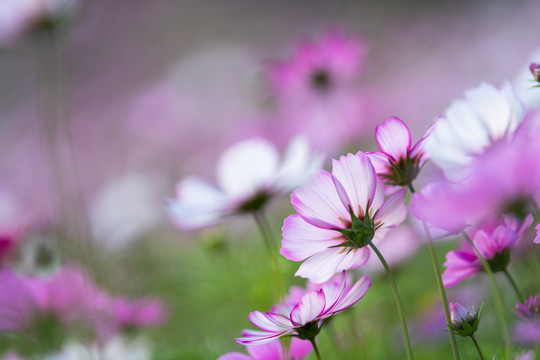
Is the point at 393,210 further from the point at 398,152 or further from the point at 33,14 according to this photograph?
the point at 33,14

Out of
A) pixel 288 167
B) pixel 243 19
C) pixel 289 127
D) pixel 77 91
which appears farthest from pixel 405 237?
pixel 243 19

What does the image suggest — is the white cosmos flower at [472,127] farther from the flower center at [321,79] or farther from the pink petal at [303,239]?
the flower center at [321,79]

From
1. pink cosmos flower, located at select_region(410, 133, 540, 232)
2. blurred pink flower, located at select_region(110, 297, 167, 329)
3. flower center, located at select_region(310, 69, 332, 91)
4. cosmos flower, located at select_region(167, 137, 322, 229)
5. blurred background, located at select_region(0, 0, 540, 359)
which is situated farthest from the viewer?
flower center, located at select_region(310, 69, 332, 91)

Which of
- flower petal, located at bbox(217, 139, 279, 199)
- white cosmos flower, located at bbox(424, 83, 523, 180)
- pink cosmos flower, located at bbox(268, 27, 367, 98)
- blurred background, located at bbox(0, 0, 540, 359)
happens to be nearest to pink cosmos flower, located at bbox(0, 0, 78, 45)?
blurred background, located at bbox(0, 0, 540, 359)

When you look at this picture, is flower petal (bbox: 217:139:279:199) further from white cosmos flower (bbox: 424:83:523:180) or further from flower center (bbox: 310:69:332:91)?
flower center (bbox: 310:69:332:91)

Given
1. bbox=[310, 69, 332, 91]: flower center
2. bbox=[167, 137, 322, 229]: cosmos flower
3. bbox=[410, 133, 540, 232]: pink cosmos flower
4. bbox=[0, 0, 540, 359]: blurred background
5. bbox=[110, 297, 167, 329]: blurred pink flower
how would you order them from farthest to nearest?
1. bbox=[310, 69, 332, 91]: flower center
2. bbox=[0, 0, 540, 359]: blurred background
3. bbox=[110, 297, 167, 329]: blurred pink flower
4. bbox=[167, 137, 322, 229]: cosmos flower
5. bbox=[410, 133, 540, 232]: pink cosmos flower

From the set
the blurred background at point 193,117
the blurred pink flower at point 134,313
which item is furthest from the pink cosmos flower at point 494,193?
the blurred pink flower at point 134,313
